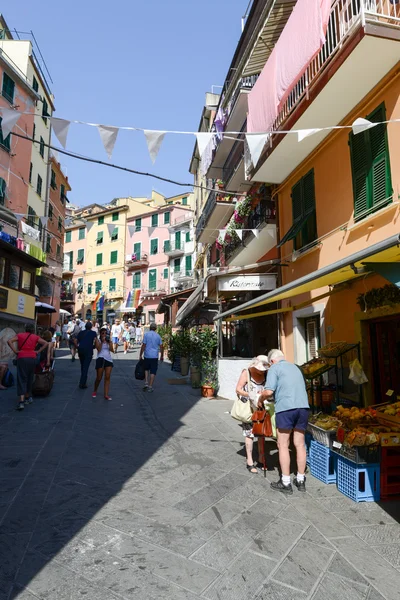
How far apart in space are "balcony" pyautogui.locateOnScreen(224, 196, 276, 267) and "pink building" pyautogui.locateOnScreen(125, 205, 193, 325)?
81.5ft

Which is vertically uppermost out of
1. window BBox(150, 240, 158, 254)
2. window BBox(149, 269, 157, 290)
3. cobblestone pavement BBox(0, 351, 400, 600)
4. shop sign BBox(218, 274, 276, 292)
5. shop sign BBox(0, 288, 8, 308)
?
window BBox(150, 240, 158, 254)

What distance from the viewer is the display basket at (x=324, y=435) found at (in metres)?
4.42

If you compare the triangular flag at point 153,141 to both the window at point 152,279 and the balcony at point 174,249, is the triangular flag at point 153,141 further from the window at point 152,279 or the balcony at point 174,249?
the window at point 152,279

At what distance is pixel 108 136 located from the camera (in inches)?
234

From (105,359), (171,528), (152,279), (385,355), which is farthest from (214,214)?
(152,279)

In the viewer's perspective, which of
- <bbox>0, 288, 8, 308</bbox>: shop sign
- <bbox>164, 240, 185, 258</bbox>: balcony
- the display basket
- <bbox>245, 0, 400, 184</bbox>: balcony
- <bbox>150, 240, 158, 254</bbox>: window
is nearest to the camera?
the display basket

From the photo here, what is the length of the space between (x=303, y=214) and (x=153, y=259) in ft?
109

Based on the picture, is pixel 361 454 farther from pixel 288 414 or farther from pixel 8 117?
pixel 8 117

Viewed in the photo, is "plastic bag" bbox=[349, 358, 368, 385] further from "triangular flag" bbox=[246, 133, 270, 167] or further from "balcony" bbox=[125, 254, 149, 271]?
"balcony" bbox=[125, 254, 149, 271]

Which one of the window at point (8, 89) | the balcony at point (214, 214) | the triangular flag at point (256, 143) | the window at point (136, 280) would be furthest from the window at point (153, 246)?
the triangular flag at point (256, 143)

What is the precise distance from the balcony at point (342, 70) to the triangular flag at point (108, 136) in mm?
3330

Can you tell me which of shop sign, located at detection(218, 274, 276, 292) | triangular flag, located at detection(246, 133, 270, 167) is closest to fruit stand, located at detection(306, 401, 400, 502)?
triangular flag, located at detection(246, 133, 270, 167)

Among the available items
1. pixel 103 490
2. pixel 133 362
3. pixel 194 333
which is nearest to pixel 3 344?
pixel 133 362

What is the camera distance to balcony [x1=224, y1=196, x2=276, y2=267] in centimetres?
1028
